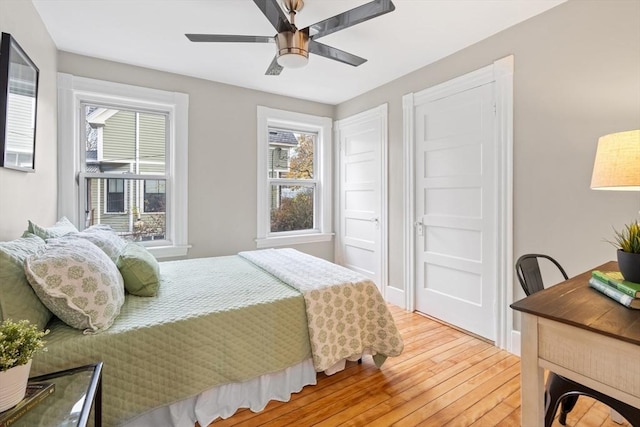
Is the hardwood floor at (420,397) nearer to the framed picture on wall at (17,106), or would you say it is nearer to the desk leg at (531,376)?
the desk leg at (531,376)

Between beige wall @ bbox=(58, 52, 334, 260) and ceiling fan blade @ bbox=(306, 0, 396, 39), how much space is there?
6.08 feet

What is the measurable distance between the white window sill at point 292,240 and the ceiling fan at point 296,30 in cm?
224

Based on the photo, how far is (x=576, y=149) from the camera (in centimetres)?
200

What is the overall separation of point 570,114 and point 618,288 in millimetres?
1389

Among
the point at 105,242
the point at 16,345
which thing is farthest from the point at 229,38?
the point at 16,345

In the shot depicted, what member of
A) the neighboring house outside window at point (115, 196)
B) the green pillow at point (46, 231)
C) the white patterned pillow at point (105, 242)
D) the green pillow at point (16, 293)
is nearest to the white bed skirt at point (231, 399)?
the green pillow at point (16, 293)

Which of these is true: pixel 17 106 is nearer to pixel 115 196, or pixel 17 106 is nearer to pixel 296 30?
pixel 115 196

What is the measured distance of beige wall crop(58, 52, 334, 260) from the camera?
10.6 feet

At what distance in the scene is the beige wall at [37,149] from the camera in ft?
5.49

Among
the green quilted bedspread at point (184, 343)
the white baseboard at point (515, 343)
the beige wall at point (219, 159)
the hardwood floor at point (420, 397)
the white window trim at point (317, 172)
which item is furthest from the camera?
the white window trim at point (317, 172)

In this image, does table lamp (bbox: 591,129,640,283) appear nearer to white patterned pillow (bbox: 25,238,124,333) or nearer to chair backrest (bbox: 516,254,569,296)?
chair backrest (bbox: 516,254,569,296)

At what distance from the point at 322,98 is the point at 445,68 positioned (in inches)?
62.3

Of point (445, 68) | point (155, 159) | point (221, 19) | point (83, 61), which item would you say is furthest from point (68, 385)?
point (445, 68)

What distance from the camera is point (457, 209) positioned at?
272 cm
